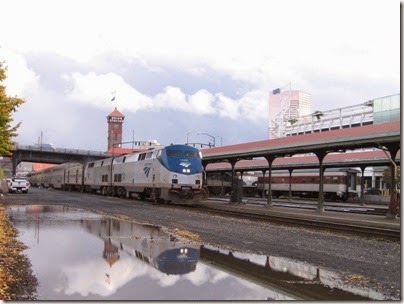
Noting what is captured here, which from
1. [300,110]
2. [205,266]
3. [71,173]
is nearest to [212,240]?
[205,266]

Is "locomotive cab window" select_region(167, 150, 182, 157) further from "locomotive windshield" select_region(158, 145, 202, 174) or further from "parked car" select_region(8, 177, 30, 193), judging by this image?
"parked car" select_region(8, 177, 30, 193)

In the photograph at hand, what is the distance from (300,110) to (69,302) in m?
168

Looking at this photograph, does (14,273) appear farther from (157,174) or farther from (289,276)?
(157,174)

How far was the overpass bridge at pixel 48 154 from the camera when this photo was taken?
96875mm

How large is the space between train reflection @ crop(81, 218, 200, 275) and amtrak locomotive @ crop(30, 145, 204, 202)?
1342 cm

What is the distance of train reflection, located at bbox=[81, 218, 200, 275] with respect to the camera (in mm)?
10344

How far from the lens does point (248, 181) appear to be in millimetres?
72188

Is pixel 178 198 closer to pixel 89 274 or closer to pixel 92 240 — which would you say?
pixel 92 240

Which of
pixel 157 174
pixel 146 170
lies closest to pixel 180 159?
pixel 157 174

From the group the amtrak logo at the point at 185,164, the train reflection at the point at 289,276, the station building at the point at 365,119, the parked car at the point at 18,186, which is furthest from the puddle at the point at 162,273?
the station building at the point at 365,119

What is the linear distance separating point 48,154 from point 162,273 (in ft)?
314

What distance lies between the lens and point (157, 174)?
33125 millimetres

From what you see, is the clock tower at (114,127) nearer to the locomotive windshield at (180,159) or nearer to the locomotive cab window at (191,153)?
the locomotive cab window at (191,153)

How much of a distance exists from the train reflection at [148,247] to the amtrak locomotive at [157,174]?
13423 mm
